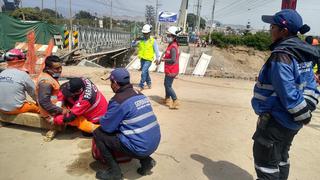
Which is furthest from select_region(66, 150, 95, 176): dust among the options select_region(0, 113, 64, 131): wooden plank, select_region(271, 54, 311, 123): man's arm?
select_region(271, 54, 311, 123): man's arm

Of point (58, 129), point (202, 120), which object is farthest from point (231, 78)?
point (58, 129)

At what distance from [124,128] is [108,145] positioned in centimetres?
29

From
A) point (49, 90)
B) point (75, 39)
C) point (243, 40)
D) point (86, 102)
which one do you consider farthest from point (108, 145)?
point (243, 40)

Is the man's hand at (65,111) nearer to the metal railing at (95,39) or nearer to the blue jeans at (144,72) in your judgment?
the blue jeans at (144,72)

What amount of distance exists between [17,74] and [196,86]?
6.30 metres

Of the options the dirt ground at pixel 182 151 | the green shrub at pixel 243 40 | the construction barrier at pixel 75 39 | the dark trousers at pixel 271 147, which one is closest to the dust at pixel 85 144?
the dirt ground at pixel 182 151

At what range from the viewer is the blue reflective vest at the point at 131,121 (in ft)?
11.2

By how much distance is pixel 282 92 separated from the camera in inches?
103

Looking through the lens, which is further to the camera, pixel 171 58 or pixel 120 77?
pixel 171 58

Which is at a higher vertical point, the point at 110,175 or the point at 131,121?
the point at 131,121

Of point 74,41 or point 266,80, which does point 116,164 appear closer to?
point 266,80

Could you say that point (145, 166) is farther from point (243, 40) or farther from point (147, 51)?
point (243, 40)

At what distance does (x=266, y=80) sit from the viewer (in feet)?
9.34

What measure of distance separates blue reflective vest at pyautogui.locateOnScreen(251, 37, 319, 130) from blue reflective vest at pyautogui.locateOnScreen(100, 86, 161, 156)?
124 centimetres
